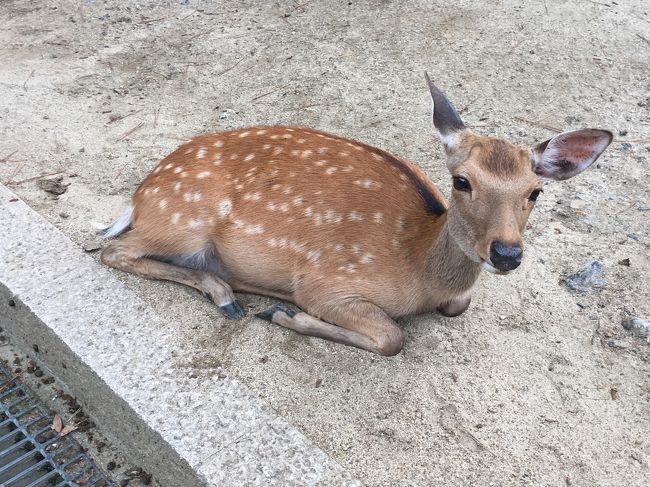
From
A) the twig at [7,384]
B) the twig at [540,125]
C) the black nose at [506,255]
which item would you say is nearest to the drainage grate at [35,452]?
the twig at [7,384]

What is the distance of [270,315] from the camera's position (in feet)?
10.8

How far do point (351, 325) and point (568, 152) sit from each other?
3.97 ft

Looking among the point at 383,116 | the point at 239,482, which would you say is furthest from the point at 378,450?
the point at 383,116

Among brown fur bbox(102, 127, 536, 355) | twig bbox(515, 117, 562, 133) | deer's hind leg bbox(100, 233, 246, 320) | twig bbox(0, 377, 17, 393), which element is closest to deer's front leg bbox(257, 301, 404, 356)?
brown fur bbox(102, 127, 536, 355)

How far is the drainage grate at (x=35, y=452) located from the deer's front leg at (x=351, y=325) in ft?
3.36

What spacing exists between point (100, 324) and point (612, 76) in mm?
4187

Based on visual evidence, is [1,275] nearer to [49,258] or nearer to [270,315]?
[49,258]

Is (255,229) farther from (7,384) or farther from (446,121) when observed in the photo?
(7,384)

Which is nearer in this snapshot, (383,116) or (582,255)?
(582,255)

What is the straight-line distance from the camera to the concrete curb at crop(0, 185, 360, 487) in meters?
2.57

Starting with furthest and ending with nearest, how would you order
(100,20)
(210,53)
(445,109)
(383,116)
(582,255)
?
(100,20)
(210,53)
(383,116)
(582,255)
(445,109)

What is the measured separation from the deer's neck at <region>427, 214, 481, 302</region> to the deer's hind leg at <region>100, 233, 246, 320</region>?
3.18ft

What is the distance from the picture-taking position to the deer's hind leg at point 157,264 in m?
3.44

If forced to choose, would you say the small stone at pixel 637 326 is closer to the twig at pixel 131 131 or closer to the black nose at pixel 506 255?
the black nose at pixel 506 255
